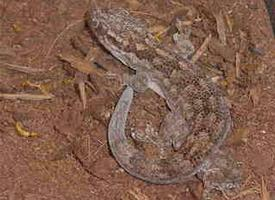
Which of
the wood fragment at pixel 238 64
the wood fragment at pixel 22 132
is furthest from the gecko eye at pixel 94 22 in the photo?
the wood fragment at pixel 238 64

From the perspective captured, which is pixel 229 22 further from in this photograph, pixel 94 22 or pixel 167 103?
pixel 94 22

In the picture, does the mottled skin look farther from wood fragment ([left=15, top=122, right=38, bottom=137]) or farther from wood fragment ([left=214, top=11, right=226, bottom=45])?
wood fragment ([left=15, top=122, right=38, bottom=137])

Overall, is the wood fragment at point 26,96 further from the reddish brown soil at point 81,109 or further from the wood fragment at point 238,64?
the wood fragment at point 238,64

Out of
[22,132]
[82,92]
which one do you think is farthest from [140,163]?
[22,132]

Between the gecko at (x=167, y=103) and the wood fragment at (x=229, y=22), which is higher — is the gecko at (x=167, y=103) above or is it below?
below

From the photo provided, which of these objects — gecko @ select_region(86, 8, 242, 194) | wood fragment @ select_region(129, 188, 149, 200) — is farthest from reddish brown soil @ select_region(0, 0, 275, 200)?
gecko @ select_region(86, 8, 242, 194)

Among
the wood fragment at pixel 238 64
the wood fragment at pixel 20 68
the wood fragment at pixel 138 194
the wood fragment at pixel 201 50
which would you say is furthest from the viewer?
the wood fragment at pixel 201 50
